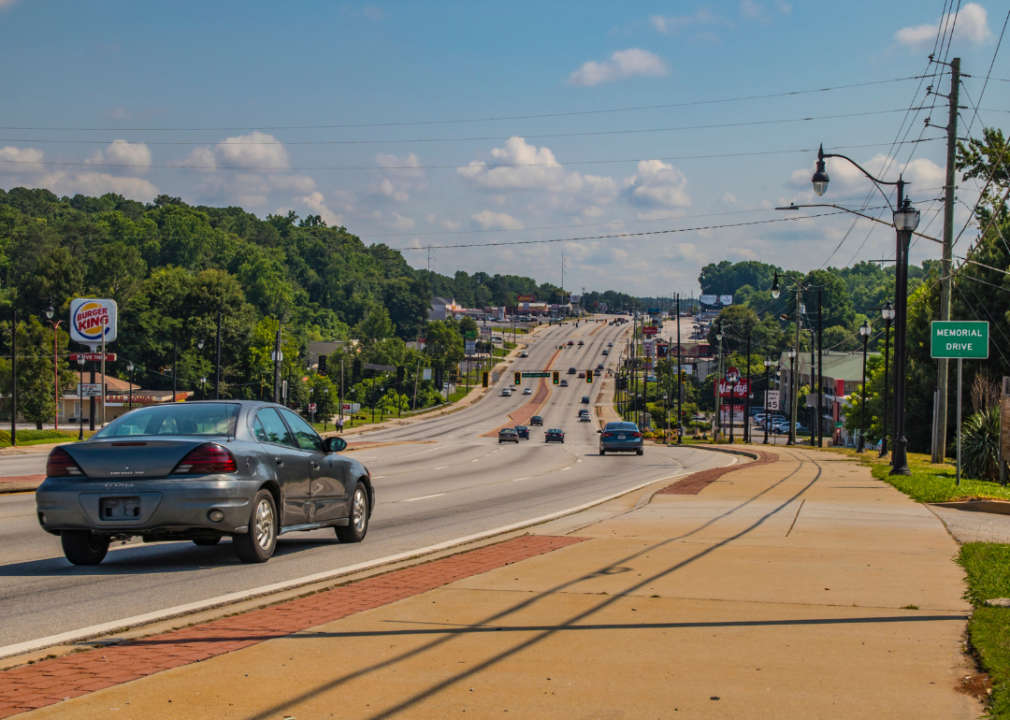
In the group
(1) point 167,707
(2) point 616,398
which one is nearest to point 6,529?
(1) point 167,707

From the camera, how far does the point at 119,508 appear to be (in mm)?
9102

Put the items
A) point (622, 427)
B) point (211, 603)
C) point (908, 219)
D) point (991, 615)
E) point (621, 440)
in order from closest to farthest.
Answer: point (991, 615) < point (211, 603) < point (908, 219) < point (621, 440) < point (622, 427)

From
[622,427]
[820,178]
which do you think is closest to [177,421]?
[820,178]

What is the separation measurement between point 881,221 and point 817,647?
73.2 feet

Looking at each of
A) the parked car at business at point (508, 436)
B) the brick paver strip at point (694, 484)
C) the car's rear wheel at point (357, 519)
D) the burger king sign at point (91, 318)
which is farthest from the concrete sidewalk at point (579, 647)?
the burger king sign at point (91, 318)

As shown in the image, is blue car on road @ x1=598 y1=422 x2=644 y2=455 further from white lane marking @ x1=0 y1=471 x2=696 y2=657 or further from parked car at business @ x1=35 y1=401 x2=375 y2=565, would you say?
parked car at business @ x1=35 y1=401 x2=375 y2=565

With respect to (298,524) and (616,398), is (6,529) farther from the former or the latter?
(616,398)

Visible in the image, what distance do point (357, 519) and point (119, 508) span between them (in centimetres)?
352

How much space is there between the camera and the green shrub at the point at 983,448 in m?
24.4

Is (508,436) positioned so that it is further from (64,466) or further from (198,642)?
(198,642)

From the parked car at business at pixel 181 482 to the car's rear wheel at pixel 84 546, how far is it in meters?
0.01

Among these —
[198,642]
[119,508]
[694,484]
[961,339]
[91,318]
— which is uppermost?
[91,318]

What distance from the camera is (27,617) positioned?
7.37 meters

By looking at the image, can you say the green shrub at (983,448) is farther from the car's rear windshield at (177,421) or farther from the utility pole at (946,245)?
the car's rear windshield at (177,421)
